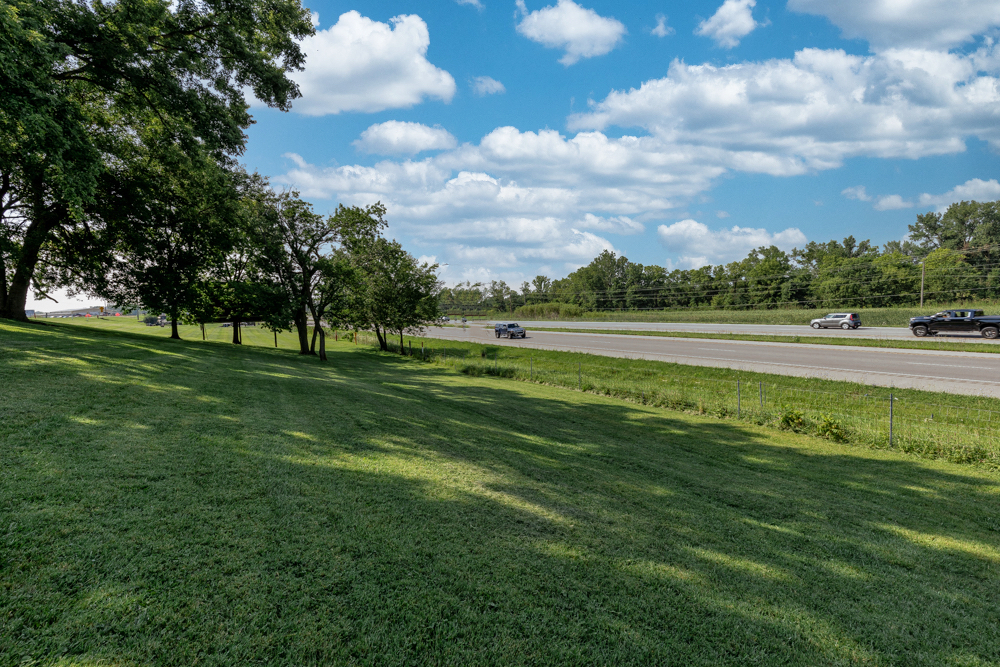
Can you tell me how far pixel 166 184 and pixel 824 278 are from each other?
9655 centimetres

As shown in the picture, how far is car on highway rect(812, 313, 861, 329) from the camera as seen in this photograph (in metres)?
45.0

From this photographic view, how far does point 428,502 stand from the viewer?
5.29 metres

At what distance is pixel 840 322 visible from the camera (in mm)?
45781

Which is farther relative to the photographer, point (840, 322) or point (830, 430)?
point (840, 322)

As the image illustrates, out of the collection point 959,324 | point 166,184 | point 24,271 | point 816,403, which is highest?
point 166,184

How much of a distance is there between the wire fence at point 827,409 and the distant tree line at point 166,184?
46.7 ft

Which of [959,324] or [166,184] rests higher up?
[166,184]

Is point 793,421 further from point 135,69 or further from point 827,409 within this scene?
point 135,69

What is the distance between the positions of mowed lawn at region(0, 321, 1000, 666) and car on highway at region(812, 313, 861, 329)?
146 feet

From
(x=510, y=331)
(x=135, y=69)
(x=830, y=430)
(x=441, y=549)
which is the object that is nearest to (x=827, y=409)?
(x=830, y=430)

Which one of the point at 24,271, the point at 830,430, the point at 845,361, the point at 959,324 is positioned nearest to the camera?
the point at 830,430

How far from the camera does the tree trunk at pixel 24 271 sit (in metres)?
21.1

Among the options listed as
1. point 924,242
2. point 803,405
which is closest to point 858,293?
point 924,242

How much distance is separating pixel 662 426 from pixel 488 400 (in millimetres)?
5314
